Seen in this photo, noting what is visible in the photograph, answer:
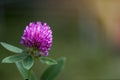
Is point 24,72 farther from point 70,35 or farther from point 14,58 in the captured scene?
point 70,35

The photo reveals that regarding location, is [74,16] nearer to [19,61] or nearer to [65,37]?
[65,37]

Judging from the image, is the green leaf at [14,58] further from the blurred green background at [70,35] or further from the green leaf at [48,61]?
the blurred green background at [70,35]

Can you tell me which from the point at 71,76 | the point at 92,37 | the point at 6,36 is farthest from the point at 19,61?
the point at 92,37

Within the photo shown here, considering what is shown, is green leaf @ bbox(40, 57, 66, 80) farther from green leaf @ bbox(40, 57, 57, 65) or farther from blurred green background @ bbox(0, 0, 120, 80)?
blurred green background @ bbox(0, 0, 120, 80)

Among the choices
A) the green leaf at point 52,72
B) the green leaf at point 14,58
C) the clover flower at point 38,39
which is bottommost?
the green leaf at point 52,72

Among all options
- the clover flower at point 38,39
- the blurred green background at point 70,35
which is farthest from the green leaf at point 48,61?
the blurred green background at point 70,35

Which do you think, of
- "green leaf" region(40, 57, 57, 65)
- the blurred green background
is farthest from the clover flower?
the blurred green background

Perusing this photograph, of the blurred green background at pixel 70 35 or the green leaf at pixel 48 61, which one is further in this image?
the blurred green background at pixel 70 35
